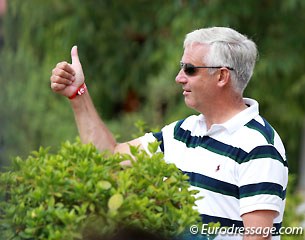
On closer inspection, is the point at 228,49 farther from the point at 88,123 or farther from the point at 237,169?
the point at 88,123

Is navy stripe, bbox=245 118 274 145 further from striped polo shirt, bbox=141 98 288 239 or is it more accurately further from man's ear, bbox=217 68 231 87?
man's ear, bbox=217 68 231 87

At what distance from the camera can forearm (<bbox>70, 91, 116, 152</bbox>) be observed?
13.1 feet

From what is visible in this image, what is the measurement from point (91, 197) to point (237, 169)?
2.32 ft

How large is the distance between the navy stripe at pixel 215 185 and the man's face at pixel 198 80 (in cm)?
34

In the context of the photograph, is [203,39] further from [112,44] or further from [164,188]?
[112,44]

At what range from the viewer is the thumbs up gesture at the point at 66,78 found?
3877 millimetres

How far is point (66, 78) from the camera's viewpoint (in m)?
3.92

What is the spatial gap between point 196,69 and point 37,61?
272 inches

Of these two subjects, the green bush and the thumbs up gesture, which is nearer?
the green bush

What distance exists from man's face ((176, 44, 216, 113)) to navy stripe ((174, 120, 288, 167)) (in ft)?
0.46

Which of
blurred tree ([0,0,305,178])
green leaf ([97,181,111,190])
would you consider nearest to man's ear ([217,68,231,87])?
green leaf ([97,181,111,190])

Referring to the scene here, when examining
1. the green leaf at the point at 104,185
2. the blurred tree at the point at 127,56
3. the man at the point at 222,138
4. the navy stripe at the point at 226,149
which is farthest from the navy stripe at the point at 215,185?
the blurred tree at the point at 127,56

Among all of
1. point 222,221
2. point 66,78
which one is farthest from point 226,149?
point 66,78

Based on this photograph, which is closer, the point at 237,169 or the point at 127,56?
the point at 237,169
